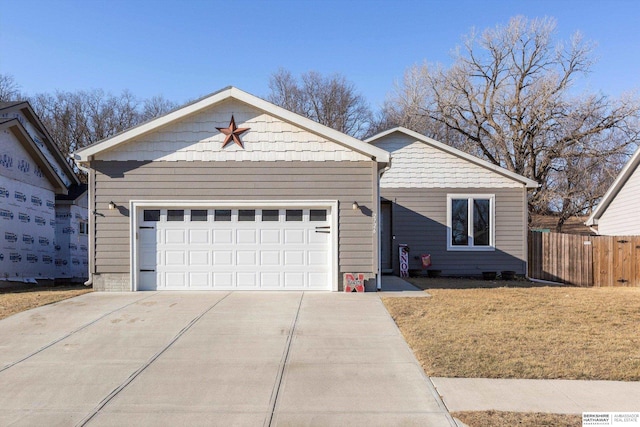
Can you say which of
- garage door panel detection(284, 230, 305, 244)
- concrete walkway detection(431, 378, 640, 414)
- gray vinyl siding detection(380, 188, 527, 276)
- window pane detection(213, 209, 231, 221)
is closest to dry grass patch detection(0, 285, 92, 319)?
window pane detection(213, 209, 231, 221)

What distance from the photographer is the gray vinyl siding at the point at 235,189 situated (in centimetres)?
1152

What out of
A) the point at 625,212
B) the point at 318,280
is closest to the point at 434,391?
the point at 318,280

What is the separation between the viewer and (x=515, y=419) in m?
4.31

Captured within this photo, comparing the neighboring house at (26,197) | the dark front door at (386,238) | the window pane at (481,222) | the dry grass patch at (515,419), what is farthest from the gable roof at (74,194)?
the dry grass patch at (515,419)

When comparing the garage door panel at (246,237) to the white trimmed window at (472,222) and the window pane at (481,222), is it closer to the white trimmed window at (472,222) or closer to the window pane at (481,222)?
the white trimmed window at (472,222)

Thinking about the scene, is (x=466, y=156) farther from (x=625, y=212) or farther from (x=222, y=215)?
(x=222, y=215)

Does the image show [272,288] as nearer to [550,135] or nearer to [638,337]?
[638,337]

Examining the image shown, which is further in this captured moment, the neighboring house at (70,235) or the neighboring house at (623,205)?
the neighboring house at (70,235)

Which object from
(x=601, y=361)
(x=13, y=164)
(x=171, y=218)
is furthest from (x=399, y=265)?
(x=13, y=164)

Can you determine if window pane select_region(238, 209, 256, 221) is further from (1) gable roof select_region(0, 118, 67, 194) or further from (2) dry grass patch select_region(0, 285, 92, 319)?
(1) gable roof select_region(0, 118, 67, 194)

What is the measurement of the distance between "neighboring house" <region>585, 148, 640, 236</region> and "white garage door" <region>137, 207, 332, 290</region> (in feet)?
39.2

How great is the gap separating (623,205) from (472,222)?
21.2 ft

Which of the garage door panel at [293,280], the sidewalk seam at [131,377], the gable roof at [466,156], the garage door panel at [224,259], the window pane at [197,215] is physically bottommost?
the sidewalk seam at [131,377]

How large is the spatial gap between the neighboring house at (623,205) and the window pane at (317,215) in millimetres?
11481
